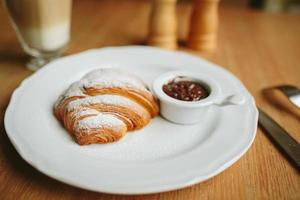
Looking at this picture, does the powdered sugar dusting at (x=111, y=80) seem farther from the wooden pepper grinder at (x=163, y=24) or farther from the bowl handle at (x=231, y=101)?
the wooden pepper grinder at (x=163, y=24)

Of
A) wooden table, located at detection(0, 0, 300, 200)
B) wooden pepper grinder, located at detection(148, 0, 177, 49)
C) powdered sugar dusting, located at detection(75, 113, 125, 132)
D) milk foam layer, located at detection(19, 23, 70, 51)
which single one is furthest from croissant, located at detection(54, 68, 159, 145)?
wooden pepper grinder, located at detection(148, 0, 177, 49)

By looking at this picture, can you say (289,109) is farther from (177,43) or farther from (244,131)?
(177,43)

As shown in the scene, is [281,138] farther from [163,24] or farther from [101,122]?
[163,24]

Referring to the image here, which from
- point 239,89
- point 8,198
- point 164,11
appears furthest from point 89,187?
point 164,11

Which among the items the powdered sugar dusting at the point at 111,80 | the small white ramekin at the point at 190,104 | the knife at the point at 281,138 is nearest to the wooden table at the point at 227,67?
the knife at the point at 281,138

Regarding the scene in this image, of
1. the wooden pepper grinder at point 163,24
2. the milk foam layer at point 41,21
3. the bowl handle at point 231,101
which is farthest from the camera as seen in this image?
the wooden pepper grinder at point 163,24

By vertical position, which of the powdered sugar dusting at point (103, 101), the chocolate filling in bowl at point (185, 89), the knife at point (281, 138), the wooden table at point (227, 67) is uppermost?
the chocolate filling in bowl at point (185, 89)
